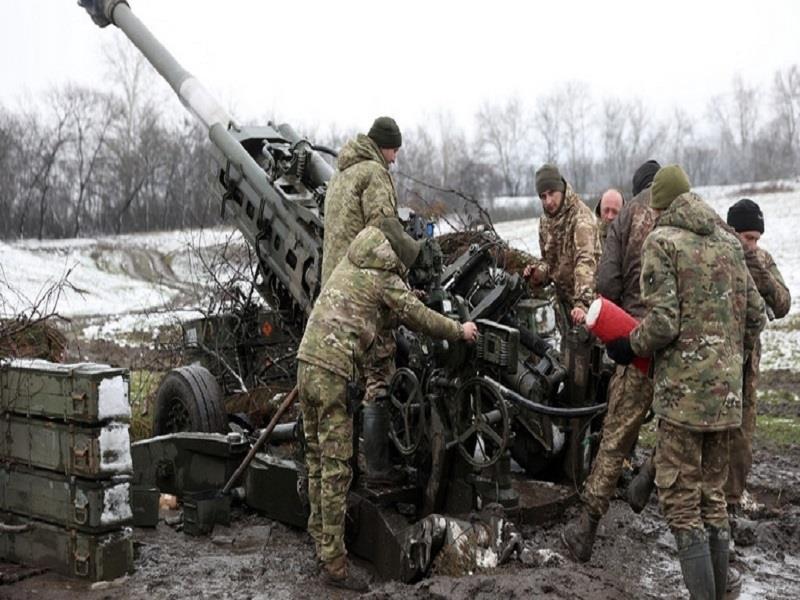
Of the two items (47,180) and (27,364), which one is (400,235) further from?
(47,180)

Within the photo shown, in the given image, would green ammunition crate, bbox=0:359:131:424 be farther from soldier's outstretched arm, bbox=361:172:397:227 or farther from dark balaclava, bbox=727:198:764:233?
dark balaclava, bbox=727:198:764:233

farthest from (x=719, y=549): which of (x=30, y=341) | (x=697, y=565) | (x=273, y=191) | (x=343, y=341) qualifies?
(x=30, y=341)

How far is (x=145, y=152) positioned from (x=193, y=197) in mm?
6956

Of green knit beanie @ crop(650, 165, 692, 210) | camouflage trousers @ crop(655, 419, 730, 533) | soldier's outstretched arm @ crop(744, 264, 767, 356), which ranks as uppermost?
green knit beanie @ crop(650, 165, 692, 210)

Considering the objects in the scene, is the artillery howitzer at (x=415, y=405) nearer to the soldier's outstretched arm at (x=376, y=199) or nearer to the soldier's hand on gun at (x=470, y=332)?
the soldier's hand on gun at (x=470, y=332)

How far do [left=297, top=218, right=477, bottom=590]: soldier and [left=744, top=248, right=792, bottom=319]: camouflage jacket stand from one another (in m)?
2.02

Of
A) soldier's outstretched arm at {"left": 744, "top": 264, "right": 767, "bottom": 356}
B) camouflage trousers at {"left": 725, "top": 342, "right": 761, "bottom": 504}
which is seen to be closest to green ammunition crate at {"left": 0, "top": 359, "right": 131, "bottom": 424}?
soldier's outstretched arm at {"left": 744, "top": 264, "right": 767, "bottom": 356}

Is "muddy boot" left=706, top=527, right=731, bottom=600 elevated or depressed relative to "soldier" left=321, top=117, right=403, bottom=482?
depressed

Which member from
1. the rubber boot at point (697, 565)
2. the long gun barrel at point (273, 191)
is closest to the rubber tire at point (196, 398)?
the long gun barrel at point (273, 191)

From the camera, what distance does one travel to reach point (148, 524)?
6.43m

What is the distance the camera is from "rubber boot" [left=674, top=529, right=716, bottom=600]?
4.50 meters

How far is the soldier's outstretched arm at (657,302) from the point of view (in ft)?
14.8

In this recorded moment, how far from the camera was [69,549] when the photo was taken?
5.38 metres

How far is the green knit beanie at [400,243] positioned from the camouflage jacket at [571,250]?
160cm
